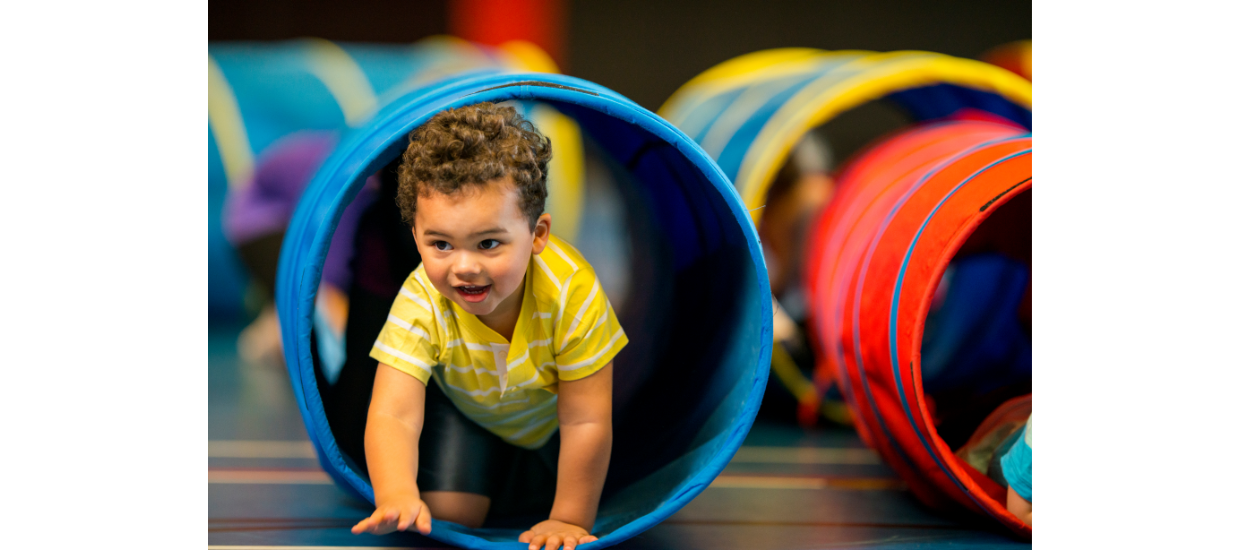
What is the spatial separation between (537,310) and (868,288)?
66 centimetres

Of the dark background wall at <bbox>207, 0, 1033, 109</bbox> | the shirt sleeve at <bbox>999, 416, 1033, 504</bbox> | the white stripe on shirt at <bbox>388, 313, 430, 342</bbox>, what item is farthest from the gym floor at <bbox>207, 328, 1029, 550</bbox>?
the dark background wall at <bbox>207, 0, 1033, 109</bbox>

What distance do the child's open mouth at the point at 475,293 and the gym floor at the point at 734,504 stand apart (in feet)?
1.49

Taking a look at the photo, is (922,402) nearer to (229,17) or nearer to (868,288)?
(868,288)

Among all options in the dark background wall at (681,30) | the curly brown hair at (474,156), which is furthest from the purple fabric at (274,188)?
the curly brown hair at (474,156)

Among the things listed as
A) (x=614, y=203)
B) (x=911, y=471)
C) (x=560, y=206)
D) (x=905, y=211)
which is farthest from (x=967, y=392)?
(x=560, y=206)

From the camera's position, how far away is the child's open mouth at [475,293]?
1.26 meters

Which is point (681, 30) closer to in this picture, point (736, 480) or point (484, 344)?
point (736, 480)

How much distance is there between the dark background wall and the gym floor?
250cm

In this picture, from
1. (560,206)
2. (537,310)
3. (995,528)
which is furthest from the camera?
(560,206)

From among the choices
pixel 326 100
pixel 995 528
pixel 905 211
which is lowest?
pixel 995 528

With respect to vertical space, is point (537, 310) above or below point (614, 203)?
below

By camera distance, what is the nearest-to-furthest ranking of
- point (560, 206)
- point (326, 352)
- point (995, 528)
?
point (995, 528) < point (326, 352) < point (560, 206)

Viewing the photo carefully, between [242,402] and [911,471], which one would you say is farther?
[242,402]

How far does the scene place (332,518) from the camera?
158 centimetres
